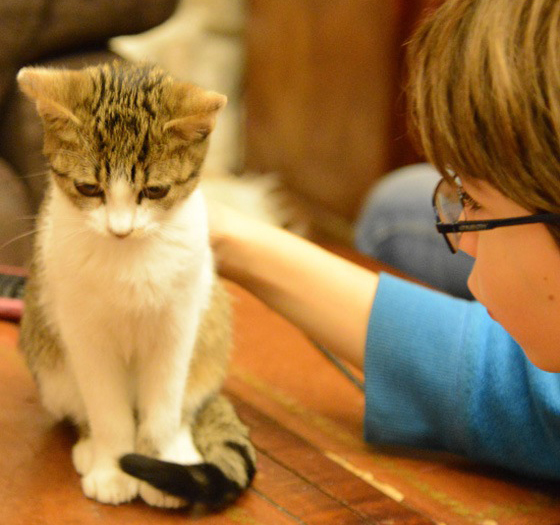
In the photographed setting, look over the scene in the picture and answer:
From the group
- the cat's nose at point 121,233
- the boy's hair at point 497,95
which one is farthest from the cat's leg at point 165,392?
the boy's hair at point 497,95

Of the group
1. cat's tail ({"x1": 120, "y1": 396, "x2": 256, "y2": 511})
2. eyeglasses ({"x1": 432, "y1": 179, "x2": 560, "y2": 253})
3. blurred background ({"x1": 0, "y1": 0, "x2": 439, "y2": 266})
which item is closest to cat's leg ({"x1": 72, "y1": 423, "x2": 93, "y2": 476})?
cat's tail ({"x1": 120, "y1": 396, "x2": 256, "y2": 511})

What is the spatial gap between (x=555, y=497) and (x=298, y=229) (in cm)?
158

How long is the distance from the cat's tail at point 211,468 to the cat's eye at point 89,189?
0.93 ft

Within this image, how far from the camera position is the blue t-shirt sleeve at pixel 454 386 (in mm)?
987

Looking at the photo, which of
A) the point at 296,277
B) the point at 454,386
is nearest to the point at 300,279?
the point at 296,277

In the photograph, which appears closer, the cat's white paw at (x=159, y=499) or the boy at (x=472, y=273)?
the boy at (x=472, y=273)

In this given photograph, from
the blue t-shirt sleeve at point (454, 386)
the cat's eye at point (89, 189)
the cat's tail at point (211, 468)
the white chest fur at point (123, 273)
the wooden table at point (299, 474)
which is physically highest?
the cat's eye at point (89, 189)

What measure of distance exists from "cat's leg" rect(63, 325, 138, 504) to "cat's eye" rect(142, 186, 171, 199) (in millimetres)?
167

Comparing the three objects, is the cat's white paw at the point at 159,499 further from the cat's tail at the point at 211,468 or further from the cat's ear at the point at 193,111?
the cat's ear at the point at 193,111

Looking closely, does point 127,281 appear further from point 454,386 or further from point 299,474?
point 454,386

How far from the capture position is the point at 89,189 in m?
0.81

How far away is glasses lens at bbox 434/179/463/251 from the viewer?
2.90ft

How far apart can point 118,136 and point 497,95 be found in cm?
39

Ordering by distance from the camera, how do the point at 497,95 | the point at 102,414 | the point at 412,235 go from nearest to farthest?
1. the point at 497,95
2. the point at 102,414
3. the point at 412,235
